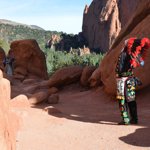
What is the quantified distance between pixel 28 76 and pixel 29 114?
58.3 ft

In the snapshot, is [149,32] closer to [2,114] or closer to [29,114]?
[29,114]

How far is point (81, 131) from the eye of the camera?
7.90 meters

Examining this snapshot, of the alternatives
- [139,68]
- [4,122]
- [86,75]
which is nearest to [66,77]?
[86,75]

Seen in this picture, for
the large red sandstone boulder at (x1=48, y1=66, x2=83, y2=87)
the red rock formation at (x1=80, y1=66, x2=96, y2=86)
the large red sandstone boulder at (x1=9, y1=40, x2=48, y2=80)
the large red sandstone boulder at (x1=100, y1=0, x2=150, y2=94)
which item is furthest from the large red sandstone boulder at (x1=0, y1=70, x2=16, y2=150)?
the large red sandstone boulder at (x1=9, y1=40, x2=48, y2=80)

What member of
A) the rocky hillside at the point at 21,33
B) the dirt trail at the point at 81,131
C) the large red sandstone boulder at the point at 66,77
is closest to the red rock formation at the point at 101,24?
the rocky hillside at the point at 21,33

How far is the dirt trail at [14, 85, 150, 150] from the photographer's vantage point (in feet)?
22.6

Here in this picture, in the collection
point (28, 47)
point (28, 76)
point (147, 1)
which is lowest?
point (28, 76)

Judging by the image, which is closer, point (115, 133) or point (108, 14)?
point (115, 133)

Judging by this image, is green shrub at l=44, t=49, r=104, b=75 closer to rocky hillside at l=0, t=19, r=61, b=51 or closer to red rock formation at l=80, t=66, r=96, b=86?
red rock formation at l=80, t=66, r=96, b=86

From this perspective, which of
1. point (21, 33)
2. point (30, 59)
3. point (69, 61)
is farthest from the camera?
point (21, 33)

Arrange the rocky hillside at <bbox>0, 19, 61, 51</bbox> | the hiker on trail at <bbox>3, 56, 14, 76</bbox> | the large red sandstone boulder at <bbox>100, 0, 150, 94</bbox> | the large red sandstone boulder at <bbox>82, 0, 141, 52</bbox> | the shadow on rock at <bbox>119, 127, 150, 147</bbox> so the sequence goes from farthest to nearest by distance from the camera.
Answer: the rocky hillside at <bbox>0, 19, 61, 51</bbox>
the large red sandstone boulder at <bbox>82, 0, 141, 52</bbox>
the hiker on trail at <bbox>3, 56, 14, 76</bbox>
the large red sandstone boulder at <bbox>100, 0, 150, 94</bbox>
the shadow on rock at <bbox>119, 127, 150, 147</bbox>

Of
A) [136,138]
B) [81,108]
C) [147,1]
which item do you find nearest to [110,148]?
[136,138]

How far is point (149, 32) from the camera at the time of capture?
42.8 feet

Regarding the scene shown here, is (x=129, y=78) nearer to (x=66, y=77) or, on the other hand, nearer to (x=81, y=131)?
(x=81, y=131)
